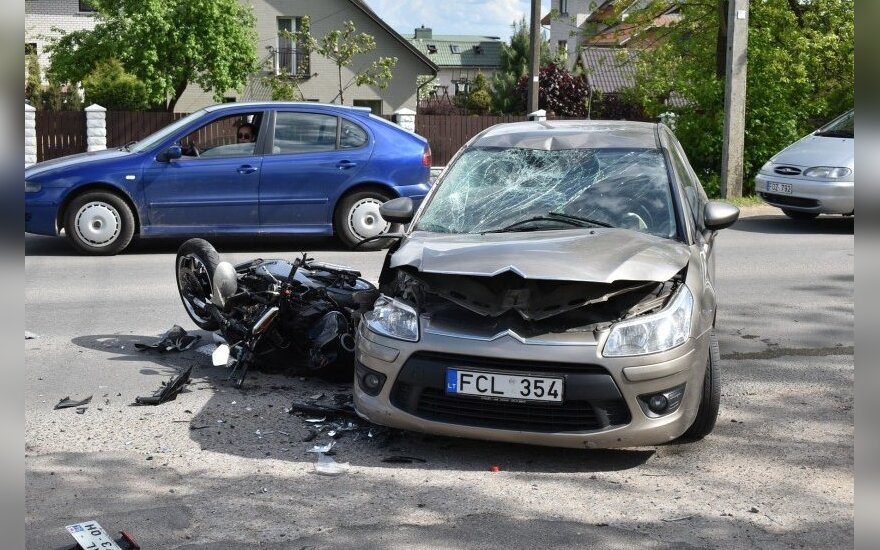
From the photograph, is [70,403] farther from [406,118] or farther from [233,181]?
[406,118]

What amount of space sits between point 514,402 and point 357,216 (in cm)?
791

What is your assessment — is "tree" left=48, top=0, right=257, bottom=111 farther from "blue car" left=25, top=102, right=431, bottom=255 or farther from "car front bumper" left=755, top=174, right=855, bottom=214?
"car front bumper" left=755, top=174, right=855, bottom=214

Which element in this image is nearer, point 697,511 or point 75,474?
point 697,511

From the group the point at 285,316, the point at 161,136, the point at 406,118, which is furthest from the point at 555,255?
the point at 406,118

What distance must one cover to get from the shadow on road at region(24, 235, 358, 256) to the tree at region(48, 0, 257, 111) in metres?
24.6

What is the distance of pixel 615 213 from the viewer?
6.15 m

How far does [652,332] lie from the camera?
5141mm

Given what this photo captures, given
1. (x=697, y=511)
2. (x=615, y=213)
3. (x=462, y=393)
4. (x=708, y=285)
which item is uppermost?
(x=615, y=213)

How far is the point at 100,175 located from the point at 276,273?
5.82 m

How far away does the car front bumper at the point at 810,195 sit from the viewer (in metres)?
14.3

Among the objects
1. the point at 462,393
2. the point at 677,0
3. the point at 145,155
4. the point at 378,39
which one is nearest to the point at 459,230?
the point at 462,393

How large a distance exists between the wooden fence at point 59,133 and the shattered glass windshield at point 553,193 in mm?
20320

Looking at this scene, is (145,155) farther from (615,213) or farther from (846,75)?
(846,75)

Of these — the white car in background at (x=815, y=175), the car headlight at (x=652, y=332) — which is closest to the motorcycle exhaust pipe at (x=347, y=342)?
the car headlight at (x=652, y=332)
